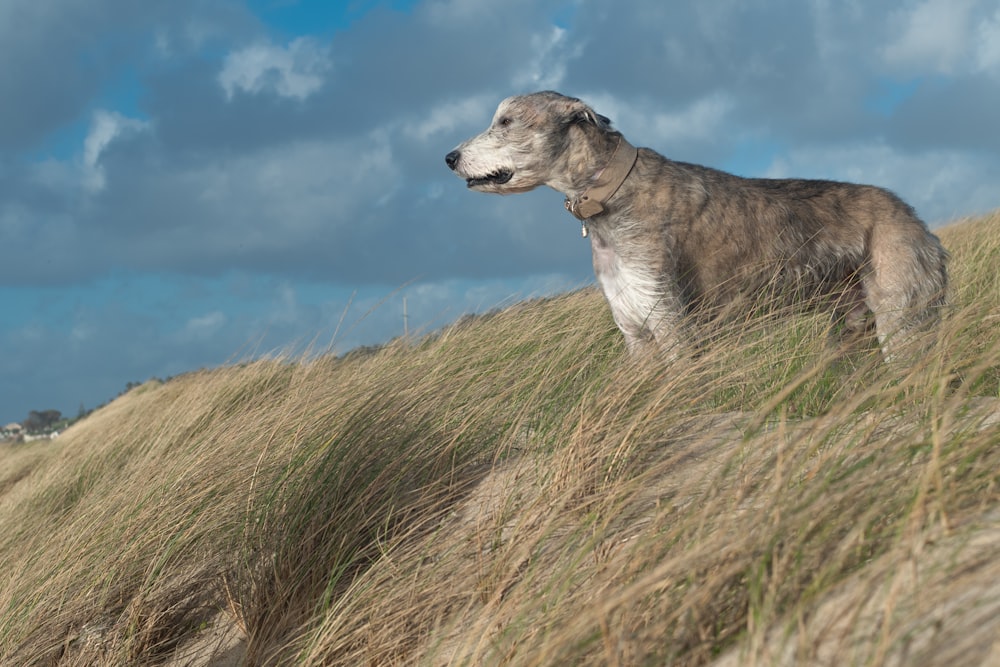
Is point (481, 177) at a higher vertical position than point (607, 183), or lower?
higher

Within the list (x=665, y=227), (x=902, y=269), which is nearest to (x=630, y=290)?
(x=665, y=227)

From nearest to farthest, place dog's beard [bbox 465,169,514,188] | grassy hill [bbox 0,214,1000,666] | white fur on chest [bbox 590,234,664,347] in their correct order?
grassy hill [bbox 0,214,1000,666], white fur on chest [bbox 590,234,664,347], dog's beard [bbox 465,169,514,188]

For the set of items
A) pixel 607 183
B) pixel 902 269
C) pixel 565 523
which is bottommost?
pixel 565 523

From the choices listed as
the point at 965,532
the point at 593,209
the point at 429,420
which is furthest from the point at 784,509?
the point at 593,209

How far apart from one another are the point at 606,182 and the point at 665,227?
450mm

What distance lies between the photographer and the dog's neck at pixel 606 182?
5840 mm

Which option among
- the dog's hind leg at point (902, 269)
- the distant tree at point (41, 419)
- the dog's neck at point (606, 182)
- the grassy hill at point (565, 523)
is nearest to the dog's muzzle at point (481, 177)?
the dog's neck at point (606, 182)

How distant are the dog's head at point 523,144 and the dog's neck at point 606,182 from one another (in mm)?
194

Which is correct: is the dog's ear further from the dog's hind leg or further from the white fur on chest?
the dog's hind leg

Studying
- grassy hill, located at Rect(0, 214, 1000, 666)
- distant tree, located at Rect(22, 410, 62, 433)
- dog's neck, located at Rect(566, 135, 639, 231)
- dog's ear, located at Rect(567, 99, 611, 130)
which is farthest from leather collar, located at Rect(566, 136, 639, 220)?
distant tree, located at Rect(22, 410, 62, 433)

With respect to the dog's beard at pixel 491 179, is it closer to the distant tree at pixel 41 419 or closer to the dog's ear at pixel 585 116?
the dog's ear at pixel 585 116

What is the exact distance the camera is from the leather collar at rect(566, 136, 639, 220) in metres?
5.84

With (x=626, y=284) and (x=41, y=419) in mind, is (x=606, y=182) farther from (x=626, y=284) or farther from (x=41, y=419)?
(x=41, y=419)

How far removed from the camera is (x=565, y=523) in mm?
3283
